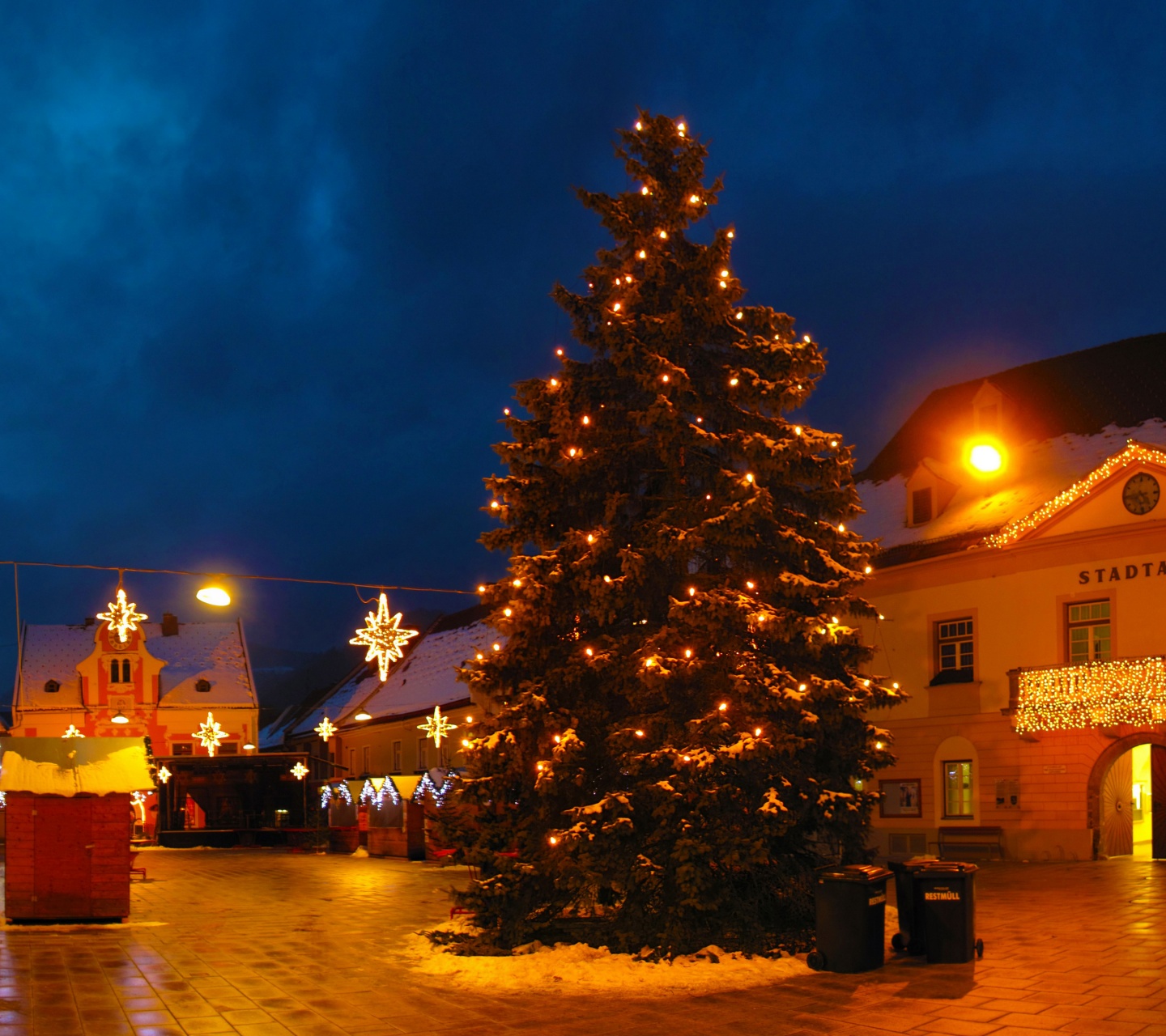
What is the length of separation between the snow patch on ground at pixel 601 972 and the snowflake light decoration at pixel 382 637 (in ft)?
22.0

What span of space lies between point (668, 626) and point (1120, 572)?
1499cm

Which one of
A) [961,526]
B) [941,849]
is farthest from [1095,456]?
[941,849]

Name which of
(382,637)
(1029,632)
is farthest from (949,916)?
(1029,632)

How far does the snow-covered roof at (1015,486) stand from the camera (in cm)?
2810

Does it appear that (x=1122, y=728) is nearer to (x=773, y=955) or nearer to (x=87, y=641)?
(x=773, y=955)

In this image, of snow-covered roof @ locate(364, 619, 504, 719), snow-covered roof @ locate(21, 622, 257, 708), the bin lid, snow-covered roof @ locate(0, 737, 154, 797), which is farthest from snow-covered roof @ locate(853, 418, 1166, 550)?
snow-covered roof @ locate(21, 622, 257, 708)

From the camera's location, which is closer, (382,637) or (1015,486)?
(382,637)

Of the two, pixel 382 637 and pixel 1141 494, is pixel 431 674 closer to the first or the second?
pixel 382 637

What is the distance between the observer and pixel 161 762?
4688 cm

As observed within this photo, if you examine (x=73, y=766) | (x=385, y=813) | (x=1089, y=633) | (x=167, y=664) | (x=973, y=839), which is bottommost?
(x=385, y=813)

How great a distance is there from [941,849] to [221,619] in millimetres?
48578

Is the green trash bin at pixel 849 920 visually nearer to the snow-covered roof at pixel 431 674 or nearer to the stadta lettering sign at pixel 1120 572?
the stadta lettering sign at pixel 1120 572

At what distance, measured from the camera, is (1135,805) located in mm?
28250

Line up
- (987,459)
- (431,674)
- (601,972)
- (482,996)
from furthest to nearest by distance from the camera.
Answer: (431,674) < (987,459) < (601,972) < (482,996)
